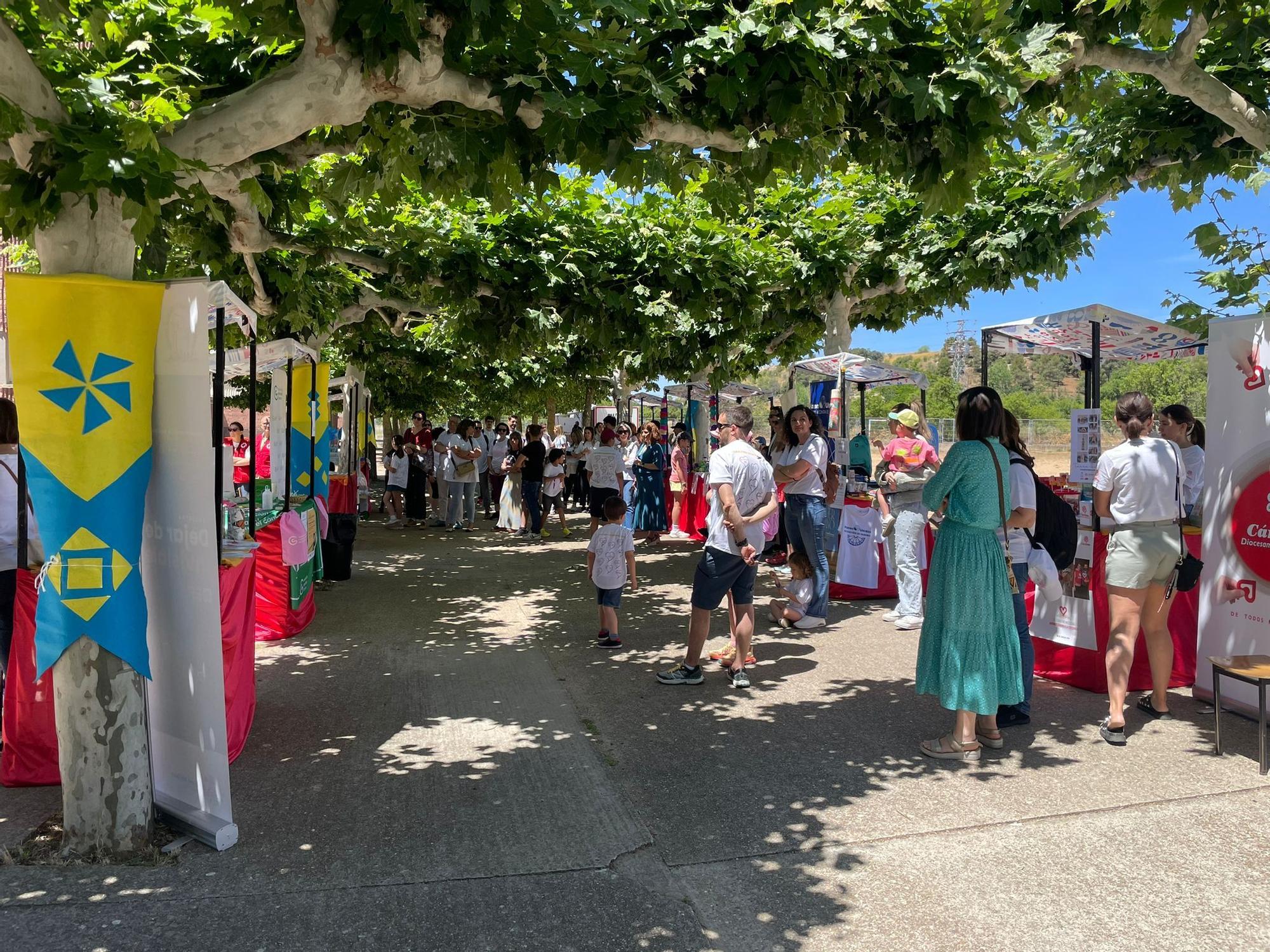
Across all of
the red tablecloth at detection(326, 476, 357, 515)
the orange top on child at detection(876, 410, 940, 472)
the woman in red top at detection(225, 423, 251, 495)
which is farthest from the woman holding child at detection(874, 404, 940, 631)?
the woman in red top at detection(225, 423, 251, 495)

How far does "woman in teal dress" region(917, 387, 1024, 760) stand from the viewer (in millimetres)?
4562

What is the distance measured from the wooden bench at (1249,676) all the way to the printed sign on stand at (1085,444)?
1853 mm

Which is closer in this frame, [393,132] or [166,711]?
[166,711]

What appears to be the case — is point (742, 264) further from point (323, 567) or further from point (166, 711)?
point (166, 711)

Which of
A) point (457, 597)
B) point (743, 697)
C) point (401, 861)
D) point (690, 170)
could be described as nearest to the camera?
point (401, 861)

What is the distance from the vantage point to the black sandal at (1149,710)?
17.4 feet

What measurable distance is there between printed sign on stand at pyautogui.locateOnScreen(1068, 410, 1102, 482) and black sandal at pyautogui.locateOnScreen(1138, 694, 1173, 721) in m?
1.65

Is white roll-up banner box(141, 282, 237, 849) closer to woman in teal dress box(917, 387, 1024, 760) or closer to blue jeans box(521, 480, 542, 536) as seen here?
woman in teal dress box(917, 387, 1024, 760)

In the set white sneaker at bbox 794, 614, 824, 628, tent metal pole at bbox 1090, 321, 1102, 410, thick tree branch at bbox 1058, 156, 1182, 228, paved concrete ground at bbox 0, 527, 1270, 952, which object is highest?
thick tree branch at bbox 1058, 156, 1182, 228

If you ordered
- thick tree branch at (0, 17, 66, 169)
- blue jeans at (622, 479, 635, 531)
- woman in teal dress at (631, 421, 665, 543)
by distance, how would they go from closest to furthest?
1. thick tree branch at (0, 17, 66, 169)
2. woman in teal dress at (631, 421, 665, 543)
3. blue jeans at (622, 479, 635, 531)

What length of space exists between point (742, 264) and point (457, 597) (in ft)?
16.0

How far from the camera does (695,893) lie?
3.31 meters

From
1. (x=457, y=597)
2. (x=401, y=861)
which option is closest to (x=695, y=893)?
(x=401, y=861)

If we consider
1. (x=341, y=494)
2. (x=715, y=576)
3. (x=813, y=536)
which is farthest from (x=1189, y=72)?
(x=341, y=494)
